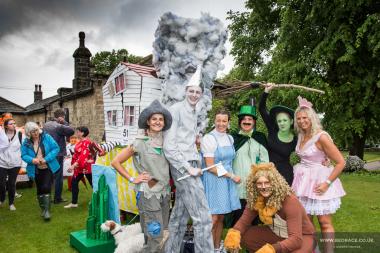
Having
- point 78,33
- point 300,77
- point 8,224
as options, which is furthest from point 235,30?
point 8,224

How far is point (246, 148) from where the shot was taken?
371cm

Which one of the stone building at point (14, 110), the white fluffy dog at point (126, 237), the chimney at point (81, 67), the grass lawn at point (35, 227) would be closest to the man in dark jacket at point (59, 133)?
the grass lawn at point (35, 227)

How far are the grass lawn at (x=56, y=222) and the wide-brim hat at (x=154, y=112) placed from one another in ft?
6.83

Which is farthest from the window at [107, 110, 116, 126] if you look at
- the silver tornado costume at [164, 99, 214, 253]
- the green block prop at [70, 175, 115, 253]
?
the silver tornado costume at [164, 99, 214, 253]

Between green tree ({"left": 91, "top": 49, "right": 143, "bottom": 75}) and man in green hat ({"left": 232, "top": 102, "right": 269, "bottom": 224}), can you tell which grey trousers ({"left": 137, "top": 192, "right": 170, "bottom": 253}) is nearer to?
man in green hat ({"left": 232, "top": 102, "right": 269, "bottom": 224})

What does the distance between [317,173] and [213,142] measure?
3.58 ft

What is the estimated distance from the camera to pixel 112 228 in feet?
12.4

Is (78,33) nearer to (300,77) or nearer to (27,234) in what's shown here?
(300,77)

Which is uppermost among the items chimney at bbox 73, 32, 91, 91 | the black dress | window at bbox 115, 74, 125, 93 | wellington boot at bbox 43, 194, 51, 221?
chimney at bbox 73, 32, 91, 91

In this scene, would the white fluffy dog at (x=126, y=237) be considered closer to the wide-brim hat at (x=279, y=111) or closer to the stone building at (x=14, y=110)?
the wide-brim hat at (x=279, y=111)

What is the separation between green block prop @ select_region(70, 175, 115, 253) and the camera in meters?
3.76

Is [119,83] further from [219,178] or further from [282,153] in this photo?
[282,153]

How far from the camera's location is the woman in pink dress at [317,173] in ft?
10.9

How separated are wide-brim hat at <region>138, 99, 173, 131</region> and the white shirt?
1.73 ft
